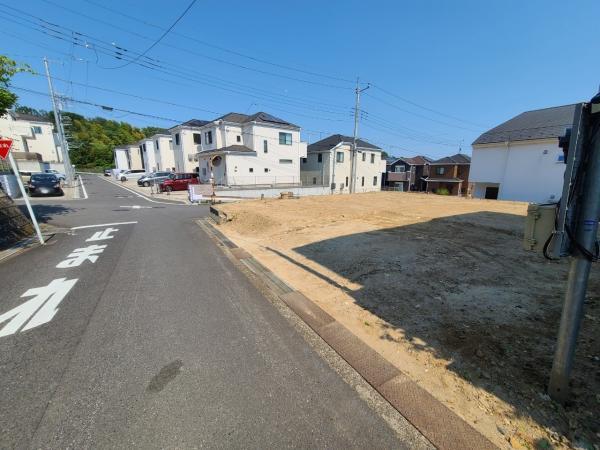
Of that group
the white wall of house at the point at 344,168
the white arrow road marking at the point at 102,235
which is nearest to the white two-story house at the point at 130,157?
the white wall of house at the point at 344,168

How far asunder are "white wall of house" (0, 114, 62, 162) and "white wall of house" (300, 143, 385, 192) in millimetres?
36900

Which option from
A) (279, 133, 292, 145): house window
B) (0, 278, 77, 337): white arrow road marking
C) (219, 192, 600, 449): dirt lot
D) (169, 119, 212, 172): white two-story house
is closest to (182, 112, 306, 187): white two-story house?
(279, 133, 292, 145): house window

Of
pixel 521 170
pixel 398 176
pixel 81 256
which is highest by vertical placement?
pixel 521 170

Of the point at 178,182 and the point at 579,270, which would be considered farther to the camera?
the point at 178,182

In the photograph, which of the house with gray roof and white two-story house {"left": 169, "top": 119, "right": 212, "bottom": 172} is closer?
the house with gray roof

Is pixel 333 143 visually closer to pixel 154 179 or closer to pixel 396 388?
pixel 154 179

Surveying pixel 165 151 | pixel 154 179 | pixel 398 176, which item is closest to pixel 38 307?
pixel 154 179

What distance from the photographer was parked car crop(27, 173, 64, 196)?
17.8 m

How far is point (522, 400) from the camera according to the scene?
221 centimetres

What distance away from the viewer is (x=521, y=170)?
761 inches

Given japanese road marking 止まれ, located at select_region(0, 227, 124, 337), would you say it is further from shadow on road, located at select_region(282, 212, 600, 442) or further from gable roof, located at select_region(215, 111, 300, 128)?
gable roof, located at select_region(215, 111, 300, 128)

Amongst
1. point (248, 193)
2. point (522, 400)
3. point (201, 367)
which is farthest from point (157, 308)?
point (248, 193)

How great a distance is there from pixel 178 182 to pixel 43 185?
29.8 feet

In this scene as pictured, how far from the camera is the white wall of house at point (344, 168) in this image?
32.2 meters
